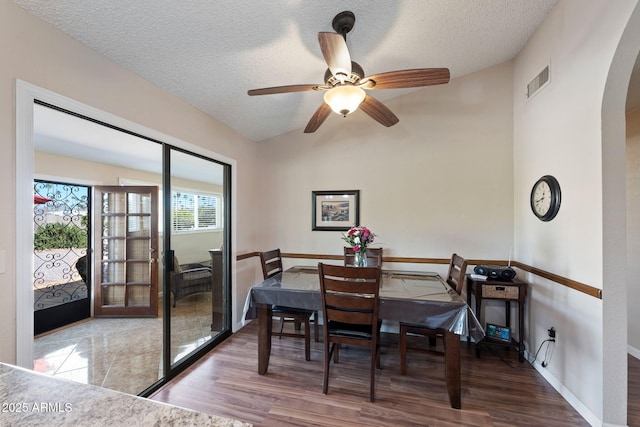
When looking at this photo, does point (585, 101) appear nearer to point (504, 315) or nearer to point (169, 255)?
point (504, 315)

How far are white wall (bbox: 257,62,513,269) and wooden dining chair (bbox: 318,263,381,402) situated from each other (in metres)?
1.39

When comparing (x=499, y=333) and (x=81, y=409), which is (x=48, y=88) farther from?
(x=499, y=333)

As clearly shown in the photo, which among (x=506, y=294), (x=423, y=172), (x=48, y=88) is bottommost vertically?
(x=506, y=294)

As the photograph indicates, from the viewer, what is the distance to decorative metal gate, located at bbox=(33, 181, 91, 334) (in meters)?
2.50

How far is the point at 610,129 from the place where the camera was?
5.82 feet

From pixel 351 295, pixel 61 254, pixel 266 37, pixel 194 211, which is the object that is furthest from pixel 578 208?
pixel 61 254

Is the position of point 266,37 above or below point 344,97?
above

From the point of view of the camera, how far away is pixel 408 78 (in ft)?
6.07

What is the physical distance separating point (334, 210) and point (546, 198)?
217 cm

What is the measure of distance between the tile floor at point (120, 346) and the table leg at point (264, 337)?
0.84 meters

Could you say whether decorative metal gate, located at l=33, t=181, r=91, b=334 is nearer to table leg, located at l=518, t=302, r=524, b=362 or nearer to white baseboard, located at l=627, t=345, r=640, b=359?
table leg, located at l=518, t=302, r=524, b=362

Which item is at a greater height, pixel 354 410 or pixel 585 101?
pixel 585 101

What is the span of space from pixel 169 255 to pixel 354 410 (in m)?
2.00

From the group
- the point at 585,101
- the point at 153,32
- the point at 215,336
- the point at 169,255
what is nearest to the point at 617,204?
the point at 585,101
